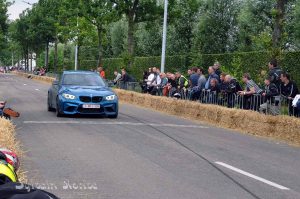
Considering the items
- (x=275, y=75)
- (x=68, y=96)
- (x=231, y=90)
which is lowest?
(x=68, y=96)

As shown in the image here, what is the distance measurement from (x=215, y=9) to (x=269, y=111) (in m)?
29.2

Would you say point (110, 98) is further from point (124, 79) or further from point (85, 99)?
point (124, 79)

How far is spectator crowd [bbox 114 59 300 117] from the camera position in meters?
15.2

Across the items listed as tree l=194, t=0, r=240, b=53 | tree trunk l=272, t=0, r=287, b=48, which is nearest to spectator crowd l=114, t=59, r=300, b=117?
tree trunk l=272, t=0, r=287, b=48

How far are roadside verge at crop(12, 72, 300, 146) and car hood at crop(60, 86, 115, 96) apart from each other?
3.38 m

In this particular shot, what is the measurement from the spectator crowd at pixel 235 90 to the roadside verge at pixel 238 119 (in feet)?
2.29

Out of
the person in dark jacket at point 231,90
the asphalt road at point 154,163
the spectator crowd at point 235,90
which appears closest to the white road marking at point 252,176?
the asphalt road at point 154,163

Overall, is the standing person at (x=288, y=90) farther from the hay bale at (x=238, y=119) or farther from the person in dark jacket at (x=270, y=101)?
the hay bale at (x=238, y=119)

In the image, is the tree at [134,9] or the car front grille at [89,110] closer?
the car front grille at [89,110]

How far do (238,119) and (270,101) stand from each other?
1.08 meters

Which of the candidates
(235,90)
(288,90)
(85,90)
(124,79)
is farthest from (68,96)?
(124,79)

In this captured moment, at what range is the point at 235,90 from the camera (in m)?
17.9

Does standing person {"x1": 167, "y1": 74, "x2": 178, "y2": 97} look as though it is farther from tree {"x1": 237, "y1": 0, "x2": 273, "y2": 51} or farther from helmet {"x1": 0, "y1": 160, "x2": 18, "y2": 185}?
helmet {"x1": 0, "y1": 160, "x2": 18, "y2": 185}

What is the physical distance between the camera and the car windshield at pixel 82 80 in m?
18.0
